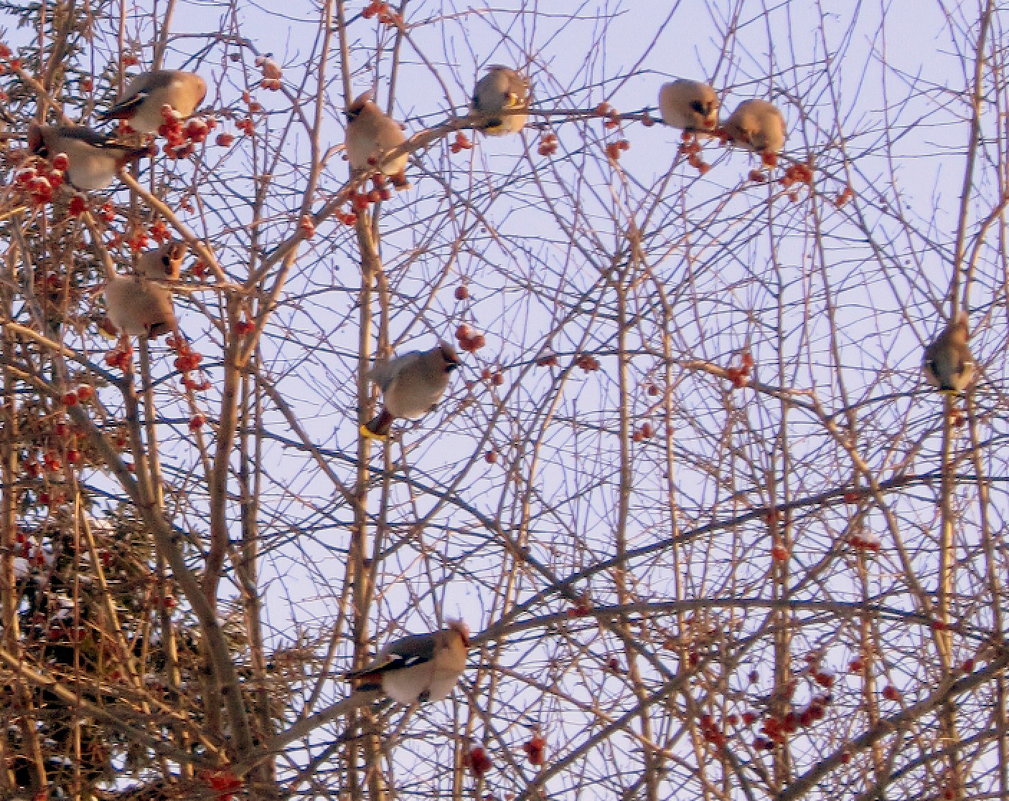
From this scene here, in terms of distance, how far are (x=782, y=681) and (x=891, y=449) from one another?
2.67ft

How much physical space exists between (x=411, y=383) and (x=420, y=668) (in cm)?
108

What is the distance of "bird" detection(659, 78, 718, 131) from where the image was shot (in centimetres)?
514

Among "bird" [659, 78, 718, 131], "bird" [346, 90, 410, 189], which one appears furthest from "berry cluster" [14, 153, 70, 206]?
"bird" [659, 78, 718, 131]

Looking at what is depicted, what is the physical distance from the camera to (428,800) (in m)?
4.83

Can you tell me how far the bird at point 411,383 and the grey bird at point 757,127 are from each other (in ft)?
3.83

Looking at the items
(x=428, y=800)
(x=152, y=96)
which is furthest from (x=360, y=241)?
(x=428, y=800)

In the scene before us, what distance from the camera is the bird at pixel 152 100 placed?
16.8 ft

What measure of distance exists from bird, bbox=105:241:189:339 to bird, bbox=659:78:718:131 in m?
1.69

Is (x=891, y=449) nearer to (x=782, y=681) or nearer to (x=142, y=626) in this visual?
(x=782, y=681)

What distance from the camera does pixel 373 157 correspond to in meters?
5.01

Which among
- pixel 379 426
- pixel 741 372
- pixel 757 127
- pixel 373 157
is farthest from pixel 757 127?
pixel 379 426

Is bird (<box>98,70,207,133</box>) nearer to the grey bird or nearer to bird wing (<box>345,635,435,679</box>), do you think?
the grey bird

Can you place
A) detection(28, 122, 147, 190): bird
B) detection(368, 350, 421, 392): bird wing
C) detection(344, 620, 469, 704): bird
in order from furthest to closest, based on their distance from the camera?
1. detection(368, 350, 421, 392): bird wing
2. detection(28, 122, 147, 190): bird
3. detection(344, 620, 469, 704): bird

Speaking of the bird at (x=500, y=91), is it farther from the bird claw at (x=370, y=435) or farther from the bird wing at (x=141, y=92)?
the bird claw at (x=370, y=435)
